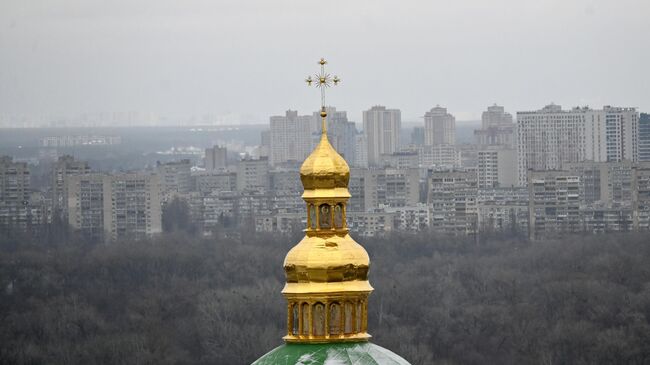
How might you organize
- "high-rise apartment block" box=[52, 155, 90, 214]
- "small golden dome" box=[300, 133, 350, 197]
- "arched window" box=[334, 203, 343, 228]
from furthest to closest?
"high-rise apartment block" box=[52, 155, 90, 214]
"small golden dome" box=[300, 133, 350, 197]
"arched window" box=[334, 203, 343, 228]

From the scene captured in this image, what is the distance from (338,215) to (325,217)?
119 millimetres

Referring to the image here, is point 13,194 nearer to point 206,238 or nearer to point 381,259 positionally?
point 206,238

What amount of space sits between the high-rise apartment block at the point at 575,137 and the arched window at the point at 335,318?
152 metres

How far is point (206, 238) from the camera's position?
426 ft

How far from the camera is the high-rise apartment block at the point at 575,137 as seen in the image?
178 meters

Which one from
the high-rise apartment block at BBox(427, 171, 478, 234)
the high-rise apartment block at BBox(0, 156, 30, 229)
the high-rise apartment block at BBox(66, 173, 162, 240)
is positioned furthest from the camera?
the high-rise apartment block at BBox(427, 171, 478, 234)

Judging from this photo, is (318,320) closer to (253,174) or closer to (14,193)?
(14,193)

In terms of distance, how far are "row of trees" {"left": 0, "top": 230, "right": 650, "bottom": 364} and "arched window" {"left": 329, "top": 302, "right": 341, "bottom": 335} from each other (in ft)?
149

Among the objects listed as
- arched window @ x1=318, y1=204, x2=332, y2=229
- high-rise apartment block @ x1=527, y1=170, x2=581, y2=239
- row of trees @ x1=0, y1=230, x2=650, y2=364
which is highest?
arched window @ x1=318, y1=204, x2=332, y2=229

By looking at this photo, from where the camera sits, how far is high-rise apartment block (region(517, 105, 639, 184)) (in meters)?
178

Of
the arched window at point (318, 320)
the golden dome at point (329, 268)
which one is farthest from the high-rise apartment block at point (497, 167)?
the arched window at point (318, 320)

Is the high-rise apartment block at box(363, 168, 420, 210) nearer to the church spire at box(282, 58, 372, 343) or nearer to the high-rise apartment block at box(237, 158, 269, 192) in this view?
the high-rise apartment block at box(237, 158, 269, 192)

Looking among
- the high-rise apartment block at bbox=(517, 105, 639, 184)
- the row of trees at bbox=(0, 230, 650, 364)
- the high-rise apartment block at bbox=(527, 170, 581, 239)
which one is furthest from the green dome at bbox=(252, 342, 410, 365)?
the high-rise apartment block at bbox=(517, 105, 639, 184)

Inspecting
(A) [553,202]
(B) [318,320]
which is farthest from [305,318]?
(A) [553,202]
